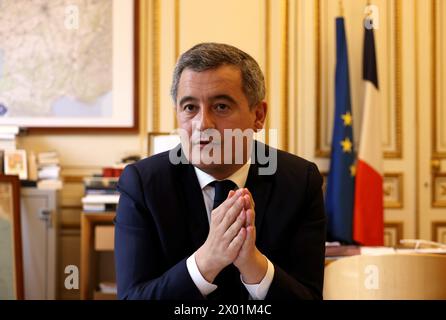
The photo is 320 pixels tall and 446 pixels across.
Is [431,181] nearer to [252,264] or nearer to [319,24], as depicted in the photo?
[319,24]

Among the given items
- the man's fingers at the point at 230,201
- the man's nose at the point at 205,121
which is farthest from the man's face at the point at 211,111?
the man's fingers at the point at 230,201

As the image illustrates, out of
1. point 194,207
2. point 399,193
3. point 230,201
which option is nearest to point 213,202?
point 194,207

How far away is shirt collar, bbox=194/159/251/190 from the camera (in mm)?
1280

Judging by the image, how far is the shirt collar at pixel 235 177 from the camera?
4.20 ft

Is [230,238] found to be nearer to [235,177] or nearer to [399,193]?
[235,177]

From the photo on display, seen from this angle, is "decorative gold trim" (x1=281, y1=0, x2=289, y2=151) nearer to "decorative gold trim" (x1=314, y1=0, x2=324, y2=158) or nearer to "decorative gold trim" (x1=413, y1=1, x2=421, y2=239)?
"decorative gold trim" (x1=314, y1=0, x2=324, y2=158)

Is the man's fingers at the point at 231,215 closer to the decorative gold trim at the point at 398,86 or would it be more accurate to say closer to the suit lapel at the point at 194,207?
the suit lapel at the point at 194,207

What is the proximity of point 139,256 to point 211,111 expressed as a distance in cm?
33

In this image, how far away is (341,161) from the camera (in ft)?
12.3

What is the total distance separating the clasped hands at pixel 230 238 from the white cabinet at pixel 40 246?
2617 mm

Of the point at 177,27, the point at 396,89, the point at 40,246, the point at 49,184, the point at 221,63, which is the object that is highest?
the point at 177,27

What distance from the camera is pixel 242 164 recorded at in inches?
51.5

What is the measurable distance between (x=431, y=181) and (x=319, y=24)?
1316 millimetres

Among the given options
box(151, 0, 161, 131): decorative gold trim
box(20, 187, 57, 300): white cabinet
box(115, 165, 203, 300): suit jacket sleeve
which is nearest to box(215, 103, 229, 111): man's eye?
box(115, 165, 203, 300): suit jacket sleeve
